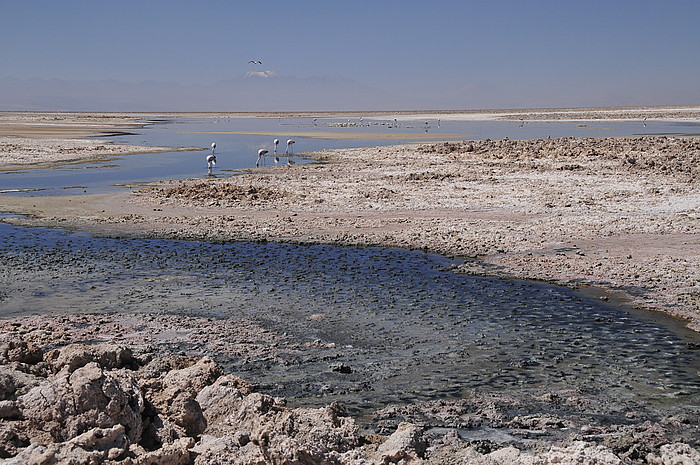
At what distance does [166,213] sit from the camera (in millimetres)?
19547

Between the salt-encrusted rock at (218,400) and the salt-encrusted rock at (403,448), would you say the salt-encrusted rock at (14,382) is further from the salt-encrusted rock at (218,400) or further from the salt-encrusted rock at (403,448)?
the salt-encrusted rock at (403,448)

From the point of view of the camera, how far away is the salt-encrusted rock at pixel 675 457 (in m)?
4.96

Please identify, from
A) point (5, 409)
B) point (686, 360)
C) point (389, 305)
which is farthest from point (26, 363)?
point (686, 360)

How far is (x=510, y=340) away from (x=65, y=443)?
243 inches

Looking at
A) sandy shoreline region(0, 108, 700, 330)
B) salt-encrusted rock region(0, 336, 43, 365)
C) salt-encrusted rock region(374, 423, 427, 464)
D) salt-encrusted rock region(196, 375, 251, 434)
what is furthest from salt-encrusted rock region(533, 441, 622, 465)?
sandy shoreline region(0, 108, 700, 330)

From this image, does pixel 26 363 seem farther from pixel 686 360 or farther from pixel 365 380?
pixel 686 360

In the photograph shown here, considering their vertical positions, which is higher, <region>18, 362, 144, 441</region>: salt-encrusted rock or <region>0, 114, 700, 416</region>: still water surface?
<region>18, 362, 144, 441</region>: salt-encrusted rock

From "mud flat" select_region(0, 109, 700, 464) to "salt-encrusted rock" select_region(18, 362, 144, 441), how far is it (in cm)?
2

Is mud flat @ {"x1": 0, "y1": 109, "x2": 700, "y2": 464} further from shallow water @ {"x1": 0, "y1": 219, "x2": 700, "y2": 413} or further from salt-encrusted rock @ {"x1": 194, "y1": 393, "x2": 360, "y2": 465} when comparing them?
shallow water @ {"x1": 0, "y1": 219, "x2": 700, "y2": 413}

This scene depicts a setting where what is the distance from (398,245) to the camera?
1501 centimetres

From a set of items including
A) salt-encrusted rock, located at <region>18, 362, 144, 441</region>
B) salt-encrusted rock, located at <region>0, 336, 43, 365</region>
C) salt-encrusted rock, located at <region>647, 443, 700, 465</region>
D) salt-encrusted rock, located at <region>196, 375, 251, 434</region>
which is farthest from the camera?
salt-encrusted rock, located at <region>0, 336, 43, 365</region>

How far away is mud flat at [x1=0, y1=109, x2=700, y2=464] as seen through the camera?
516cm

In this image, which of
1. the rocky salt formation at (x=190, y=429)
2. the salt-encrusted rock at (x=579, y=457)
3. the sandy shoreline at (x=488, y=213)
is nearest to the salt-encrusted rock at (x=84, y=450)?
the rocky salt formation at (x=190, y=429)

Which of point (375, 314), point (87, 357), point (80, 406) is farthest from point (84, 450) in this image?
point (375, 314)
